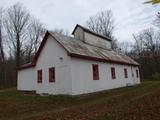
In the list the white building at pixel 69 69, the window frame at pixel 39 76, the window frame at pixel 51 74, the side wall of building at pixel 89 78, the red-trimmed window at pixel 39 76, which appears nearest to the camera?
the side wall of building at pixel 89 78

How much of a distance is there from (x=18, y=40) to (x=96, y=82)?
28.5 meters

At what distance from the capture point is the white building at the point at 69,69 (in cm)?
1663

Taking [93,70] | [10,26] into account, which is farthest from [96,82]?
[10,26]

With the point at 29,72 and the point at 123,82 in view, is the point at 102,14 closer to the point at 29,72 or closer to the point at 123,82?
the point at 123,82

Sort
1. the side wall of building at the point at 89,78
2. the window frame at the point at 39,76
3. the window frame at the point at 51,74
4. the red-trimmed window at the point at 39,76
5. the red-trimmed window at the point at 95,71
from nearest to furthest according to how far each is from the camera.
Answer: the side wall of building at the point at 89,78
the window frame at the point at 51,74
the red-trimmed window at the point at 95,71
the window frame at the point at 39,76
the red-trimmed window at the point at 39,76

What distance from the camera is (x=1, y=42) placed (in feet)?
138

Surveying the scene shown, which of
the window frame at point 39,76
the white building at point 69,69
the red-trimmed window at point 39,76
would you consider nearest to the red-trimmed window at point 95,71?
the white building at point 69,69

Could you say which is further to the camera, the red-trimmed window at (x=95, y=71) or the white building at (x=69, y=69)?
the red-trimmed window at (x=95, y=71)

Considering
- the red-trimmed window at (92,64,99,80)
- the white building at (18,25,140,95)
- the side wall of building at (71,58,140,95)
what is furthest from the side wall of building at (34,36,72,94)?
the red-trimmed window at (92,64,99,80)

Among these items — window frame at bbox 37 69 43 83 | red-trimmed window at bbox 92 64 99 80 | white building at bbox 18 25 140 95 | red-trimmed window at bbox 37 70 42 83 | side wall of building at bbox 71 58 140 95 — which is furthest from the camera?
red-trimmed window at bbox 37 70 42 83

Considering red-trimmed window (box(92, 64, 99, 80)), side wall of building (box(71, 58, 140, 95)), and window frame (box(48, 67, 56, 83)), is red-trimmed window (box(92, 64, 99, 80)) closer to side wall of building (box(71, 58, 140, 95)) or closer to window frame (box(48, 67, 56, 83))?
side wall of building (box(71, 58, 140, 95))

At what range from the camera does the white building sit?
1663cm

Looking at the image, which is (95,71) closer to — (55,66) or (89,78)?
(89,78)

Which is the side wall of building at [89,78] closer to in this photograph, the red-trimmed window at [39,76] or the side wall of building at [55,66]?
the side wall of building at [55,66]
